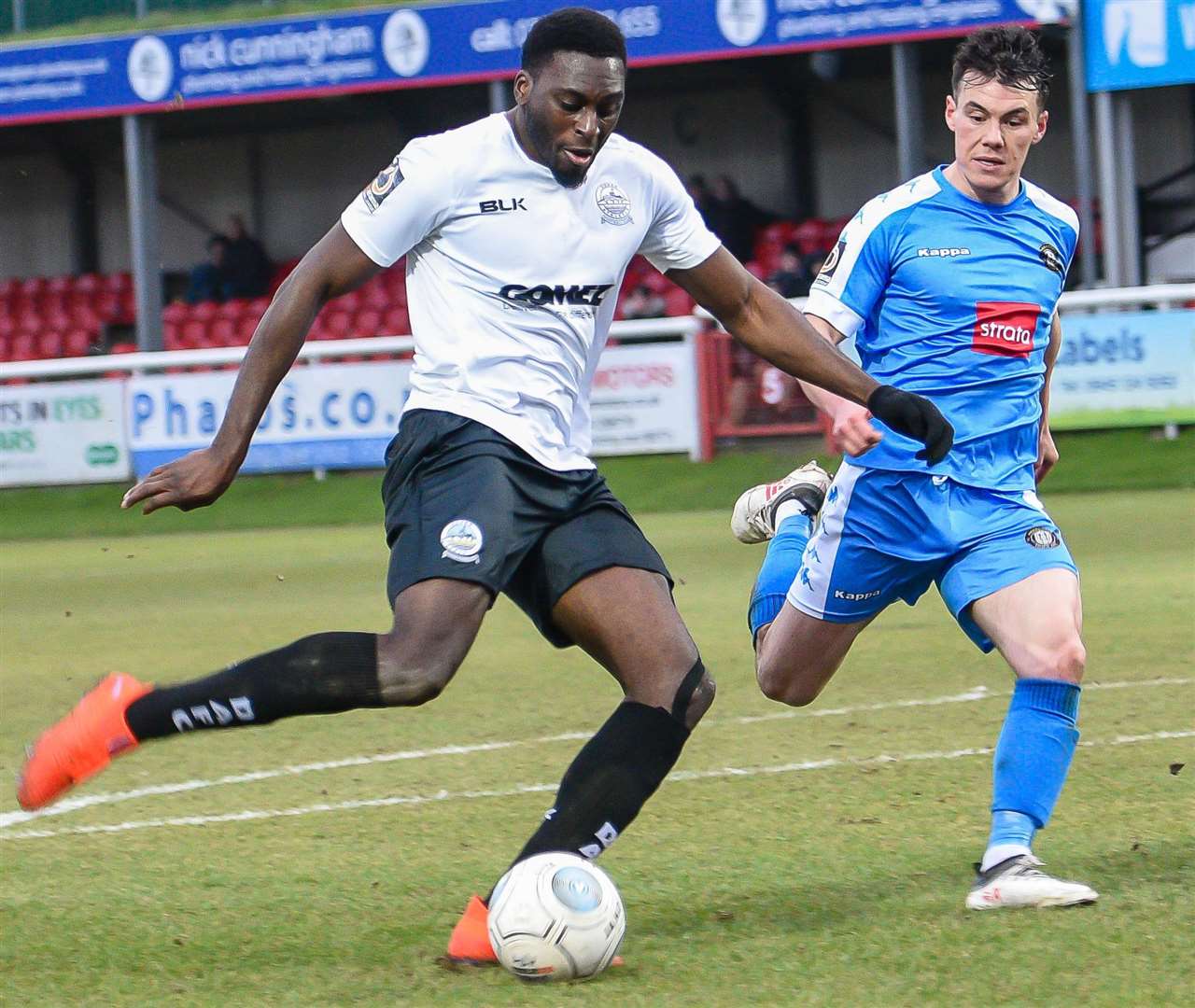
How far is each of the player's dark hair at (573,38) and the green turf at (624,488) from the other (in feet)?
38.2

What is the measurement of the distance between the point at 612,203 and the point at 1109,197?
17.5 meters

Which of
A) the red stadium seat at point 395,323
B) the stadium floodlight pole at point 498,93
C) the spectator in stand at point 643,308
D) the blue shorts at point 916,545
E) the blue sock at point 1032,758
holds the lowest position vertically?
the blue sock at point 1032,758

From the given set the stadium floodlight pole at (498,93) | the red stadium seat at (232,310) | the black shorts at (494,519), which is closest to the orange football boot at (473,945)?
the black shorts at (494,519)

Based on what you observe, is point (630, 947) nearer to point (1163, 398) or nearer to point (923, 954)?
point (923, 954)

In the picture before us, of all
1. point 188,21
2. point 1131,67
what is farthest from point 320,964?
point 188,21

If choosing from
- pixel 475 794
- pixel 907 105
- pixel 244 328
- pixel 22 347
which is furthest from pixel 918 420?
pixel 22 347

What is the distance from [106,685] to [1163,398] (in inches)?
515

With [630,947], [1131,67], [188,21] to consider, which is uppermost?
[188,21]

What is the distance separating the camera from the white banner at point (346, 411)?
17.0m

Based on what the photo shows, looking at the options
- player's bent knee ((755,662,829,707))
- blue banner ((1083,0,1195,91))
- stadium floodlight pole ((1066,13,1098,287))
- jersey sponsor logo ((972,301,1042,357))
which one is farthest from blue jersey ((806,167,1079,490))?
blue banner ((1083,0,1195,91))

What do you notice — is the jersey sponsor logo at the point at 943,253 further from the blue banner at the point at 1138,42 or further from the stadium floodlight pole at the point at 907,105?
the stadium floodlight pole at the point at 907,105

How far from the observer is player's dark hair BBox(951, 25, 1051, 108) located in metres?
4.96

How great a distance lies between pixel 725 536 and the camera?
13977 mm

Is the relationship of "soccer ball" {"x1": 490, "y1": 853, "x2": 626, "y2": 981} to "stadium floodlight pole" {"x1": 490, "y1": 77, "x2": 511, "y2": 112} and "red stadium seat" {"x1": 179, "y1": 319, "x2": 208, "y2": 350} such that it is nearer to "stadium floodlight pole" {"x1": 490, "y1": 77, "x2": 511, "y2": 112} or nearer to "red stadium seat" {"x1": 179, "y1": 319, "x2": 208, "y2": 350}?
"stadium floodlight pole" {"x1": 490, "y1": 77, "x2": 511, "y2": 112}
